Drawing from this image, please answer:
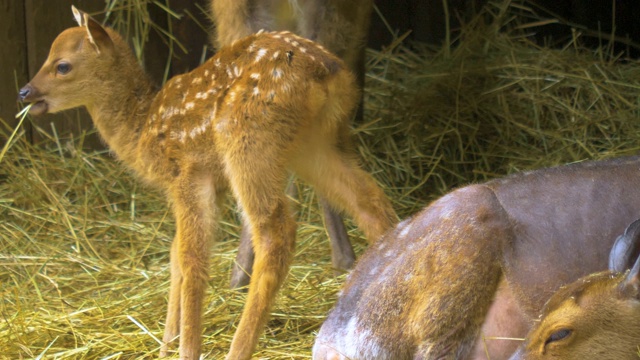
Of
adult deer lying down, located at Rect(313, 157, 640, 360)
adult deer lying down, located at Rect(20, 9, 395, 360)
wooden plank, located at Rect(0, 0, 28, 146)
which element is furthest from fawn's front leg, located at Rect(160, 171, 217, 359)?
wooden plank, located at Rect(0, 0, 28, 146)

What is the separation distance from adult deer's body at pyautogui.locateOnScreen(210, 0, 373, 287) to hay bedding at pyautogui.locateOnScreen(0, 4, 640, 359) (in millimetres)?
164

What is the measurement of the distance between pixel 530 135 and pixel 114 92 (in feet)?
9.38

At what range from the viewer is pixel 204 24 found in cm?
722

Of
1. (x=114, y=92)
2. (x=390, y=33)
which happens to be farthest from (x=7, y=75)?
(x=390, y=33)

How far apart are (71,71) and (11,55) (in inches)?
91.0

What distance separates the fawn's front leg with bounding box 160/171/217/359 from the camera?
4223mm

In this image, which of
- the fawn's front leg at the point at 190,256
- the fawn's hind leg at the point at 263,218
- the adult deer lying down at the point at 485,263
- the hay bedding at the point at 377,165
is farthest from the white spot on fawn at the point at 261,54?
the hay bedding at the point at 377,165

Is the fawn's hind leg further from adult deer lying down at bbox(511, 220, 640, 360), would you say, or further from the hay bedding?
adult deer lying down at bbox(511, 220, 640, 360)

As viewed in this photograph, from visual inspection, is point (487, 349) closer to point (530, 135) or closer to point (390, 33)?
point (530, 135)

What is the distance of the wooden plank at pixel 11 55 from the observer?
6941 millimetres

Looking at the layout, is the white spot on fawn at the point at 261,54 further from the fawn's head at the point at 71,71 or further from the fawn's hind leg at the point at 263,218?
the fawn's head at the point at 71,71

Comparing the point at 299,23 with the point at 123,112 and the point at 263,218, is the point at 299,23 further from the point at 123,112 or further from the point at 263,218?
the point at 263,218

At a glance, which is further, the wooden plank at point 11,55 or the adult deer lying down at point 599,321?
the wooden plank at point 11,55

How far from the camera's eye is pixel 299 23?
538 cm
